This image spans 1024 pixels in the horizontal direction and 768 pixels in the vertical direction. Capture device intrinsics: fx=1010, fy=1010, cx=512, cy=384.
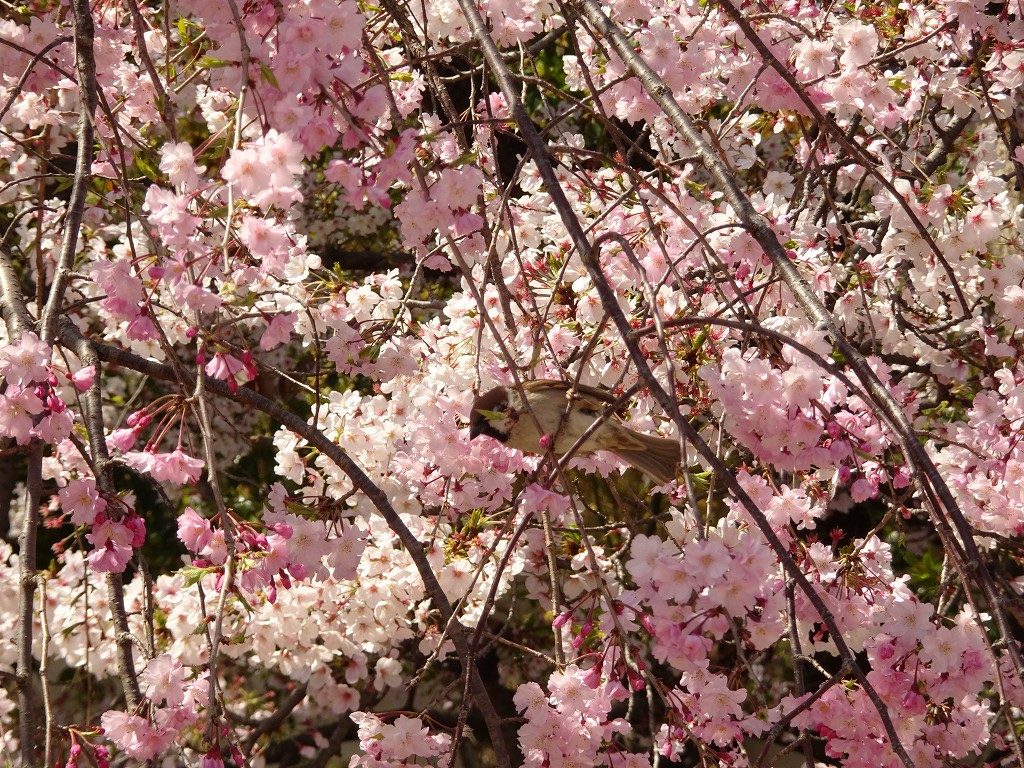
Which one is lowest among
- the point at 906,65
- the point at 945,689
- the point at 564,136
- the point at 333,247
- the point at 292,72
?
the point at 945,689

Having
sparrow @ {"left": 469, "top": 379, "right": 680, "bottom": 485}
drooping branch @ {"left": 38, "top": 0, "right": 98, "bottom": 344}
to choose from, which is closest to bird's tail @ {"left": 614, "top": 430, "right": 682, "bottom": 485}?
sparrow @ {"left": 469, "top": 379, "right": 680, "bottom": 485}

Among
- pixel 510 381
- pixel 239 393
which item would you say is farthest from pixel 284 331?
pixel 510 381

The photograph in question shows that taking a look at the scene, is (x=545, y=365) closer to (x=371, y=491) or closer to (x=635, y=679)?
(x=371, y=491)

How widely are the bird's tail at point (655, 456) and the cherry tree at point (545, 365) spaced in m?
0.07

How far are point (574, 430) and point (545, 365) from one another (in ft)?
0.95

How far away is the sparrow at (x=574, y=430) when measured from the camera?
188 cm

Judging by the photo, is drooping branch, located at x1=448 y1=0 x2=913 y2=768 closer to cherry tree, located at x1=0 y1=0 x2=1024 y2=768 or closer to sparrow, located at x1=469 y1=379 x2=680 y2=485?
cherry tree, located at x1=0 y1=0 x2=1024 y2=768

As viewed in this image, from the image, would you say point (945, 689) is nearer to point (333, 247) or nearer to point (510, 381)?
point (510, 381)

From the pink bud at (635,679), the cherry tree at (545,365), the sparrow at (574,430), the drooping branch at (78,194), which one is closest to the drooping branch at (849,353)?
the cherry tree at (545,365)

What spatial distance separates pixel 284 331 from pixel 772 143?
3299mm

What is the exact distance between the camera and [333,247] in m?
Result: 4.84

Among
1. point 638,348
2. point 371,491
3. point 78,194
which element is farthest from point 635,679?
point 78,194

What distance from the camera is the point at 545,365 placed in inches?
92.8

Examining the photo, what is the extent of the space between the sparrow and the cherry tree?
52 millimetres
